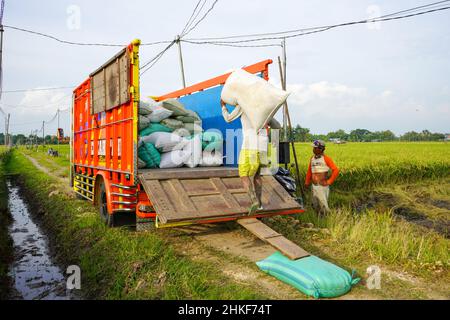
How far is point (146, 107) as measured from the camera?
5.65 meters

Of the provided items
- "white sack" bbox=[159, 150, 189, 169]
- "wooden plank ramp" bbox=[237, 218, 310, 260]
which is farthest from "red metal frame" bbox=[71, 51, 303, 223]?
"white sack" bbox=[159, 150, 189, 169]

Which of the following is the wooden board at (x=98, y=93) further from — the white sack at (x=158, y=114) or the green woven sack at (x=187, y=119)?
the green woven sack at (x=187, y=119)

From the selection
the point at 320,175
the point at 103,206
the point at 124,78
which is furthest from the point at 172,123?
the point at 320,175

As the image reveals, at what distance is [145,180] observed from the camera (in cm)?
423

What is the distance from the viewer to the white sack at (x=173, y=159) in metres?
5.42

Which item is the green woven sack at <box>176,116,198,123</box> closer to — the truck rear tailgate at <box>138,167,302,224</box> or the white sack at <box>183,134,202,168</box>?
the white sack at <box>183,134,202,168</box>

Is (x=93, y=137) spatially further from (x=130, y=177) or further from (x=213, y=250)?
(x=213, y=250)

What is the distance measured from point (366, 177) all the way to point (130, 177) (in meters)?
7.80

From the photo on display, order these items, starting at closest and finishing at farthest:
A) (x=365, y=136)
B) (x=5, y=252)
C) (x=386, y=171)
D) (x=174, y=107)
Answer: (x=5, y=252)
(x=174, y=107)
(x=386, y=171)
(x=365, y=136)

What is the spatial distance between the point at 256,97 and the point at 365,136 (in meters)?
79.5

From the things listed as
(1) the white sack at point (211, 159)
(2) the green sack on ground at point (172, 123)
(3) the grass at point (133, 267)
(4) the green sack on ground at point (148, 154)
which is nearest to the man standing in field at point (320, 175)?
(1) the white sack at point (211, 159)

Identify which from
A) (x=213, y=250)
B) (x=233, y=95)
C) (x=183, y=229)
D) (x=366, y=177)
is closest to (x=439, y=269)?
(x=213, y=250)

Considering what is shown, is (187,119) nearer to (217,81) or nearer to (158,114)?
(158,114)

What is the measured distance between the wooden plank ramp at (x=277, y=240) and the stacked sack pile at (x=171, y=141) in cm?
164
